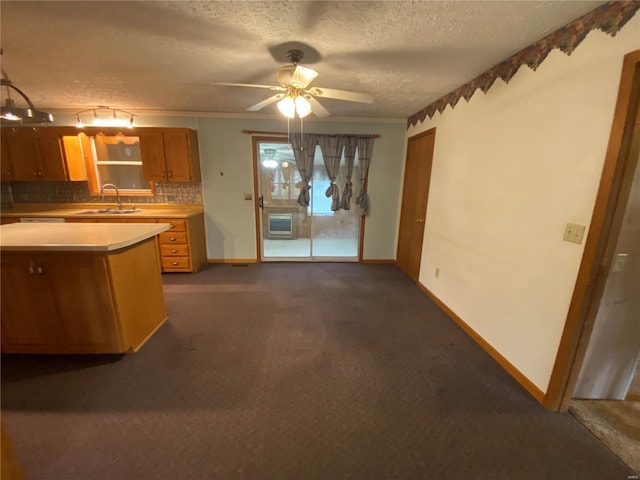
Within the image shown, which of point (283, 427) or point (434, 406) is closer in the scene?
point (283, 427)

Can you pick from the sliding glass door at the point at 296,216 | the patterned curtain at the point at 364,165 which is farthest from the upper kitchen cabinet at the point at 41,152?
the patterned curtain at the point at 364,165

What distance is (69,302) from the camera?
1.93 meters

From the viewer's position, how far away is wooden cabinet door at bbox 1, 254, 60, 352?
1853 mm

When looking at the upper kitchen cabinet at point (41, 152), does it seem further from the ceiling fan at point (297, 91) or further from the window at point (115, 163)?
the ceiling fan at point (297, 91)

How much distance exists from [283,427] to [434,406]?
38.1 inches

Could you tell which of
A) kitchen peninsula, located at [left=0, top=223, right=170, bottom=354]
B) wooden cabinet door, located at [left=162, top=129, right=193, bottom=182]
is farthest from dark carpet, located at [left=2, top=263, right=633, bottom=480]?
wooden cabinet door, located at [left=162, top=129, right=193, bottom=182]

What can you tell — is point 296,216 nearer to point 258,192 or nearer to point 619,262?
point 258,192

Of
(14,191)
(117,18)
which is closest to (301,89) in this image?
(117,18)

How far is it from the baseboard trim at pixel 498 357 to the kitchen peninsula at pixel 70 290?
296 cm

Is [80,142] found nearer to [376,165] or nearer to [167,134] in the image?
[167,134]

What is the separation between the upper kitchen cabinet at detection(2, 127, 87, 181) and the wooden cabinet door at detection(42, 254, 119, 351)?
2.85m

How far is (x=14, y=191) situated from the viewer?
159 inches

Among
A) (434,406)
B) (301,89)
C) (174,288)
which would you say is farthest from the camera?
(174,288)

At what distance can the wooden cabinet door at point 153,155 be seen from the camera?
145 inches
